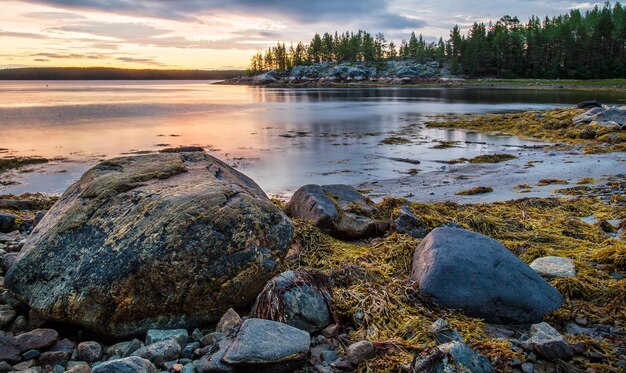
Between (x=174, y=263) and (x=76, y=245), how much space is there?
105 cm

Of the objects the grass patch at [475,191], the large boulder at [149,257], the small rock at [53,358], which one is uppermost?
the large boulder at [149,257]

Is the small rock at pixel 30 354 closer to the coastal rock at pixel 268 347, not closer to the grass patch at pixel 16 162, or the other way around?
the coastal rock at pixel 268 347

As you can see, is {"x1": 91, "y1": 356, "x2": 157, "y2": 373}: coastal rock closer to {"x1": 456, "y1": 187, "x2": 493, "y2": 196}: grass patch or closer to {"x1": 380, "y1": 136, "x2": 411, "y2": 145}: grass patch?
{"x1": 456, "y1": 187, "x2": 493, "y2": 196}: grass patch

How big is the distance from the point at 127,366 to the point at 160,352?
408 millimetres

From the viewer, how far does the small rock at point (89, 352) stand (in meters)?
3.66

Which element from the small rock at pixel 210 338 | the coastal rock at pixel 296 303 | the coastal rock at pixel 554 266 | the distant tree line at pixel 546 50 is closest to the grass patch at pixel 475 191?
the coastal rock at pixel 554 266

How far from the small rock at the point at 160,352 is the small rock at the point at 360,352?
141 centimetres

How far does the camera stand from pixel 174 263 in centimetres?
414

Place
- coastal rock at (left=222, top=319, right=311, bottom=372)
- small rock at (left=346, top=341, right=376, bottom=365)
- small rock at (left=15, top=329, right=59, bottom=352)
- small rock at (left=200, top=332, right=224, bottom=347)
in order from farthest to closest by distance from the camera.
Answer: small rock at (left=200, top=332, right=224, bottom=347) < small rock at (left=15, top=329, right=59, bottom=352) < small rock at (left=346, top=341, right=376, bottom=365) < coastal rock at (left=222, top=319, right=311, bottom=372)

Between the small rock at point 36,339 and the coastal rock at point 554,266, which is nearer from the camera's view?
the small rock at point 36,339

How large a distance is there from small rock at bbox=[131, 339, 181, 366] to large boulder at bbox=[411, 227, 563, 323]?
8.25 ft

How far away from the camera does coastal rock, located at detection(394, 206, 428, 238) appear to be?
6605mm

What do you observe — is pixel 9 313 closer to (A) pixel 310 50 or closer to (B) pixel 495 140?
(B) pixel 495 140

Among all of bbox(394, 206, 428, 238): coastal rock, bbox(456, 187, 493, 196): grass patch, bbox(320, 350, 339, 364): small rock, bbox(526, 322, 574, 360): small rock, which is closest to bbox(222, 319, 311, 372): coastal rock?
bbox(320, 350, 339, 364): small rock
